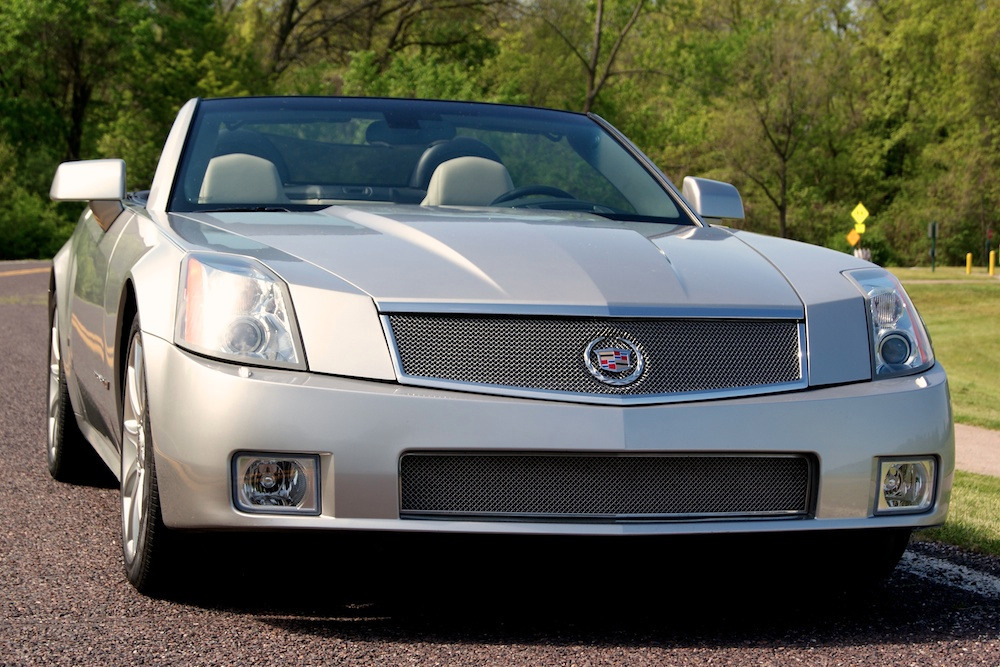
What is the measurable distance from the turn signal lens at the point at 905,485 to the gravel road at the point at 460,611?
32 centimetres

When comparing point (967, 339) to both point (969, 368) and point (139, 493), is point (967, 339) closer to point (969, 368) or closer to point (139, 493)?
point (969, 368)

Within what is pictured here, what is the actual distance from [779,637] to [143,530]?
1645 millimetres

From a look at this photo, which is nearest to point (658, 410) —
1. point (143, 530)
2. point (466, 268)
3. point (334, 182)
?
point (466, 268)

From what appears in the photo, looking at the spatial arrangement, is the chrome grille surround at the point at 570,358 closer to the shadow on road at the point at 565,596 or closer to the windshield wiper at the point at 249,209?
the shadow on road at the point at 565,596

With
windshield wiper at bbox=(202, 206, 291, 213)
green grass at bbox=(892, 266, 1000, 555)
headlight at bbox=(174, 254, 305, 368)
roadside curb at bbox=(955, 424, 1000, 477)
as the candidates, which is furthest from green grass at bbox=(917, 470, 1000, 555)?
headlight at bbox=(174, 254, 305, 368)

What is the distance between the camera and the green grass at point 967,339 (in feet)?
46.0

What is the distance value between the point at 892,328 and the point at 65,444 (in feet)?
11.1

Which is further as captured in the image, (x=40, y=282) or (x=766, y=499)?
(x=40, y=282)

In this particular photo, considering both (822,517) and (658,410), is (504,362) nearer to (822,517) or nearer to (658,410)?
(658,410)

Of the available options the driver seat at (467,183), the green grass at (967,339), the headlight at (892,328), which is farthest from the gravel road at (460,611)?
the green grass at (967,339)

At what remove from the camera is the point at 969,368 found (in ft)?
69.0

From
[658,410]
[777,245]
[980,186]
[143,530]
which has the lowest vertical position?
[980,186]

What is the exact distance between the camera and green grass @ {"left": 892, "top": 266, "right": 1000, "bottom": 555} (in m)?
5.44

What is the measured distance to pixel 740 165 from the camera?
70.3 metres
